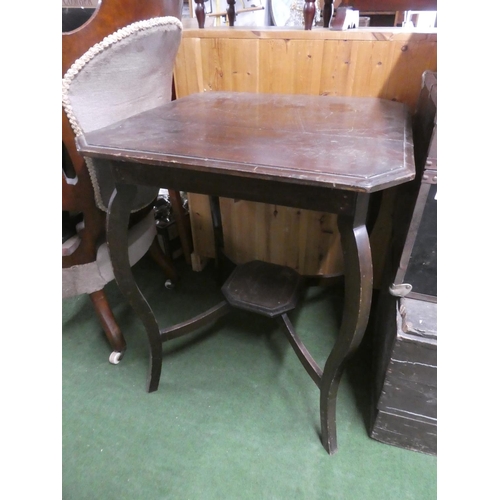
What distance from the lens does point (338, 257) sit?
53.0 inches

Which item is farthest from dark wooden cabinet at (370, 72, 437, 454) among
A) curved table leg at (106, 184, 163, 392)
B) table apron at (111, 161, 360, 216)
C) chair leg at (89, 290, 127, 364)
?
chair leg at (89, 290, 127, 364)

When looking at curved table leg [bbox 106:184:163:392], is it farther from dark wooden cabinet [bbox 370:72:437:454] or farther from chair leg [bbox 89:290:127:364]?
dark wooden cabinet [bbox 370:72:437:454]

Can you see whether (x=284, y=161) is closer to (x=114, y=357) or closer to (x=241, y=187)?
(x=241, y=187)

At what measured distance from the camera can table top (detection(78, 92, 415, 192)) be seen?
0.54 m

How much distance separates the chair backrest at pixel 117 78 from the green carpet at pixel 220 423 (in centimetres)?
55

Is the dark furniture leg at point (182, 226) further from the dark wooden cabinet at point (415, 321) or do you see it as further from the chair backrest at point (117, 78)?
the dark wooden cabinet at point (415, 321)

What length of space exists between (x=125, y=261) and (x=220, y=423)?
1.66 ft

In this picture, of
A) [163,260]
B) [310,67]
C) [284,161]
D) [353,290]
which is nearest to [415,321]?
[353,290]

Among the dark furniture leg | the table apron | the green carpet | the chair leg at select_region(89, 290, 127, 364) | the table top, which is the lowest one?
the green carpet

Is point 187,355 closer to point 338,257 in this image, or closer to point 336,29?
point 338,257

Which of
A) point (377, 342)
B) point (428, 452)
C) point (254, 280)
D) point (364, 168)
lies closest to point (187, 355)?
point (254, 280)

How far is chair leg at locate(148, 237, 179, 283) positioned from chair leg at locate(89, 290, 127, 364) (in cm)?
30

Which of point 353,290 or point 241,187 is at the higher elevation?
point 241,187

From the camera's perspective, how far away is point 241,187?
62 cm
